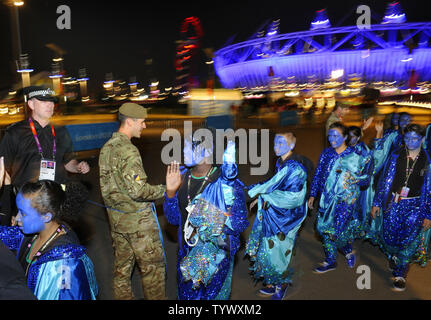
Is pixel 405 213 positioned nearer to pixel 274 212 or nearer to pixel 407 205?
pixel 407 205

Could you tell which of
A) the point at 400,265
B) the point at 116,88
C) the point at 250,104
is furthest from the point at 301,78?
the point at 400,265

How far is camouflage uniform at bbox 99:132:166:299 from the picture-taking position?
127 inches

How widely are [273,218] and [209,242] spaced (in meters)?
1.28

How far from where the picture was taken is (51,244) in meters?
2.08

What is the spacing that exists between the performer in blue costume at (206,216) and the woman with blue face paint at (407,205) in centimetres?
241

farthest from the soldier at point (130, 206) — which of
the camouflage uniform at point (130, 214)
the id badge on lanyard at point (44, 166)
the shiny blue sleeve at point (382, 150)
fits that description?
the shiny blue sleeve at point (382, 150)

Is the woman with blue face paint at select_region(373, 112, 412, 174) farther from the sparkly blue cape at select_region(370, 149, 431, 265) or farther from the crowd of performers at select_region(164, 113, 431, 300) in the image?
the sparkly blue cape at select_region(370, 149, 431, 265)

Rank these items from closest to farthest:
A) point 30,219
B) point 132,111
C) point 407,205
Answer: point 30,219
point 132,111
point 407,205

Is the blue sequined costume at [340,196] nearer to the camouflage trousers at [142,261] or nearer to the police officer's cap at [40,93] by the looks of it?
the camouflage trousers at [142,261]

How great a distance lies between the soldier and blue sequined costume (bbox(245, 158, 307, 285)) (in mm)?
1085

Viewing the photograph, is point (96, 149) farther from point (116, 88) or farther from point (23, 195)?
point (116, 88)

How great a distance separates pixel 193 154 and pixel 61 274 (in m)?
1.32

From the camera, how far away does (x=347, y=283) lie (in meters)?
4.44

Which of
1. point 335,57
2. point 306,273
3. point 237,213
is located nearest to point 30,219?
point 237,213
